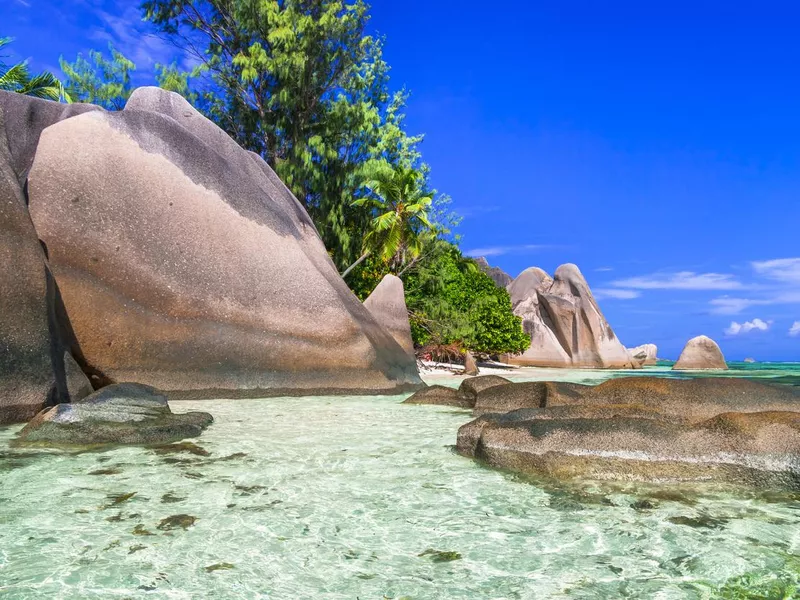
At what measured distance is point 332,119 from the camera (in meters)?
20.6

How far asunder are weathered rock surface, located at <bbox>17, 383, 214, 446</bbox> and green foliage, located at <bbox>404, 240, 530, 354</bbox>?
1639 centimetres

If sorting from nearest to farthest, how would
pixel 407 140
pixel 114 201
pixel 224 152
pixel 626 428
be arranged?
1. pixel 626 428
2. pixel 114 201
3. pixel 224 152
4. pixel 407 140

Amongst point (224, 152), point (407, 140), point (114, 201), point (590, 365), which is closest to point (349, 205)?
point (407, 140)

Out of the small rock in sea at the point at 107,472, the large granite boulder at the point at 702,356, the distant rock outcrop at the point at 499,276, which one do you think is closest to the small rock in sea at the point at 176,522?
the small rock in sea at the point at 107,472

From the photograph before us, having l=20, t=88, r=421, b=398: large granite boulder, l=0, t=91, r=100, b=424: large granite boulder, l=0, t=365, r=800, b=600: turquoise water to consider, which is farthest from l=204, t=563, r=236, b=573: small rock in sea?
l=20, t=88, r=421, b=398: large granite boulder

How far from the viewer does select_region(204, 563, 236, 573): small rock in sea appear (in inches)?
96.0

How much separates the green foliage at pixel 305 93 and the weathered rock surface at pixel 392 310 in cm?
702

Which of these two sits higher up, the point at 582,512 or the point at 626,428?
the point at 626,428

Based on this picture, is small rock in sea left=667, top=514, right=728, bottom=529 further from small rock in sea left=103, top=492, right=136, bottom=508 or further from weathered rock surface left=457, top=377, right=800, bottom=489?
small rock in sea left=103, top=492, right=136, bottom=508

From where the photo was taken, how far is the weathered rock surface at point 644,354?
145 feet

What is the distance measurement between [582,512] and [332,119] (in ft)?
62.4

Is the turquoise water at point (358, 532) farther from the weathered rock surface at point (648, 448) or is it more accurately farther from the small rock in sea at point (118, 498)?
the weathered rock surface at point (648, 448)

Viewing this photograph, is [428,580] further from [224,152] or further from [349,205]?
[349,205]

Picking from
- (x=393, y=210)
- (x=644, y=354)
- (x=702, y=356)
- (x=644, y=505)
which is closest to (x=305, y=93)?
(x=393, y=210)
